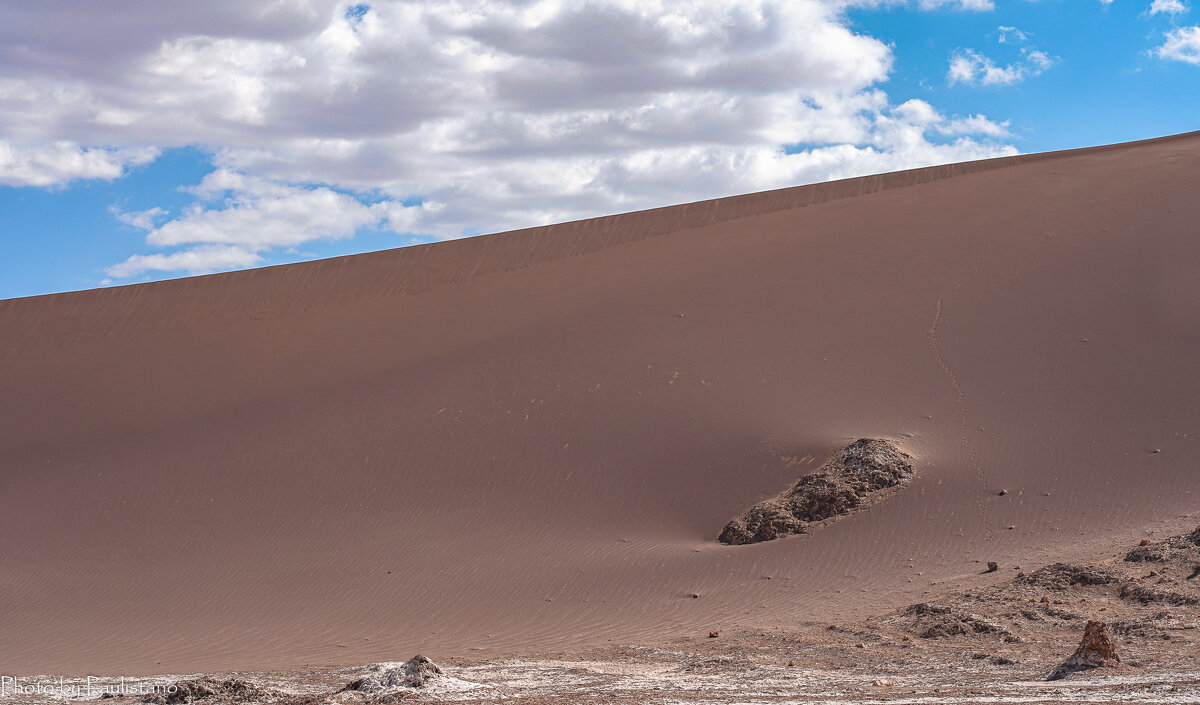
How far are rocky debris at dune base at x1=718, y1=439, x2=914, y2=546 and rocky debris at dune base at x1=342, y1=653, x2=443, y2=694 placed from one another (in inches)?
230

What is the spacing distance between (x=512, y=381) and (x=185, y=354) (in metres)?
8.90

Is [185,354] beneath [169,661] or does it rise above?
above

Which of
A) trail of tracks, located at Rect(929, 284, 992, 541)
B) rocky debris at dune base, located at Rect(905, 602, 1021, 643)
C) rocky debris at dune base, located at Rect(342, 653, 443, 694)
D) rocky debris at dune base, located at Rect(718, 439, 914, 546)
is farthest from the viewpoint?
rocky debris at dune base, located at Rect(718, 439, 914, 546)

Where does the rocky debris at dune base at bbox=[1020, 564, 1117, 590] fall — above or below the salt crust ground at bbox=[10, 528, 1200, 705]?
above

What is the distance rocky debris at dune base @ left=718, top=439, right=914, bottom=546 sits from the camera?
12.2 m

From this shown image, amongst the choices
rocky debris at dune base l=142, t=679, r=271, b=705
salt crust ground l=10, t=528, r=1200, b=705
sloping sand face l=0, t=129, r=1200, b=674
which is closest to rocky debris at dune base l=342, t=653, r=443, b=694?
salt crust ground l=10, t=528, r=1200, b=705

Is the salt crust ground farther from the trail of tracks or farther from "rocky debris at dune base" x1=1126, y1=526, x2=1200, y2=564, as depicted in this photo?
the trail of tracks

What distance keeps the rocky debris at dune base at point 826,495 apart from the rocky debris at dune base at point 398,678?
5.84 m

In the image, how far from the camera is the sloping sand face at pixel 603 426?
435 inches

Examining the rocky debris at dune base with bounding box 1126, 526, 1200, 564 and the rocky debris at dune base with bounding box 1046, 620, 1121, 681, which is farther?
the rocky debris at dune base with bounding box 1126, 526, 1200, 564

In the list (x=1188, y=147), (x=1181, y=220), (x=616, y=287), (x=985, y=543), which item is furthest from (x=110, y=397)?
(x=1188, y=147)

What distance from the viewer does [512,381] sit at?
17.8m

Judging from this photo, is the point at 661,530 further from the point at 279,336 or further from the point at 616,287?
the point at 279,336

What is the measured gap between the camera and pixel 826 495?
40.9ft
